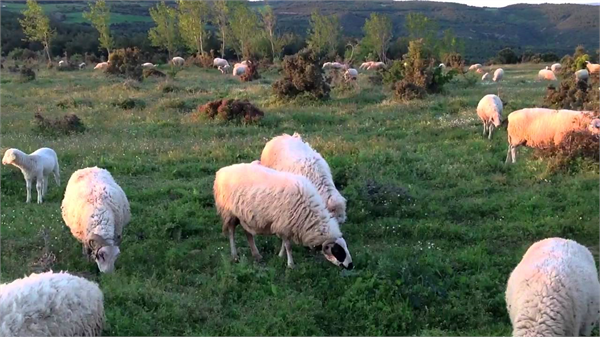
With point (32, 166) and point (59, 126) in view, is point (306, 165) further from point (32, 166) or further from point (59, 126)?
point (59, 126)

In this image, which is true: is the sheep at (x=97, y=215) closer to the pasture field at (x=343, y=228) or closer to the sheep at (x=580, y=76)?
the pasture field at (x=343, y=228)

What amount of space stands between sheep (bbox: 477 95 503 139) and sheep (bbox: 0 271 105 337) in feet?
35.4

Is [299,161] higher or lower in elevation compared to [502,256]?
higher

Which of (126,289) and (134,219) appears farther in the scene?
(134,219)

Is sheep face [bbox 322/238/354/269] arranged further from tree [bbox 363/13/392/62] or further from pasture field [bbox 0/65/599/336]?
tree [bbox 363/13/392/62]

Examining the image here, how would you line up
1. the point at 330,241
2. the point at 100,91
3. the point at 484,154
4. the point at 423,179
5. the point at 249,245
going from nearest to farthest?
the point at 330,241
the point at 249,245
the point at 423,179
the point at 484,154
the point at 100,91

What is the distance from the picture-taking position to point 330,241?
6.72m

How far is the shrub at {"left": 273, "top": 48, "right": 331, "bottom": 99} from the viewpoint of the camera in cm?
1848

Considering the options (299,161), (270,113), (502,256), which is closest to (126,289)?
(299,161)

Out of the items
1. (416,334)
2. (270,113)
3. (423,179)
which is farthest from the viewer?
(270,113)

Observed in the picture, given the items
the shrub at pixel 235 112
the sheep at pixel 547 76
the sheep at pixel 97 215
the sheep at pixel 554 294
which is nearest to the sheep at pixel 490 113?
the shrub at pixel 235 112

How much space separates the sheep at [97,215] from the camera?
662 cm

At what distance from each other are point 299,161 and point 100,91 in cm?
1582

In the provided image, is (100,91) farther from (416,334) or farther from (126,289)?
(416,334)
